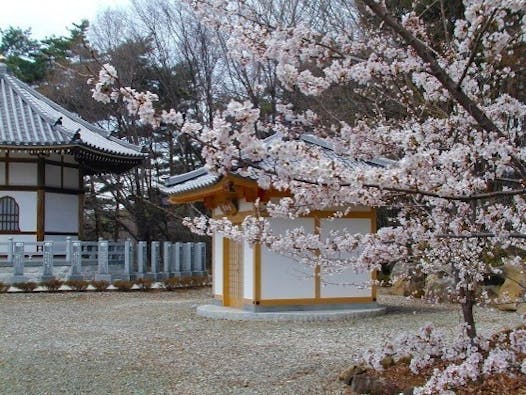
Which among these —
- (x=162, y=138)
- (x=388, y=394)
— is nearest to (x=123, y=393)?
(x=388, y=394)

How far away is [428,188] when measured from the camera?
2.79m

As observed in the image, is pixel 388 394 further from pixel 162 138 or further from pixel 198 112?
pixel 162 138

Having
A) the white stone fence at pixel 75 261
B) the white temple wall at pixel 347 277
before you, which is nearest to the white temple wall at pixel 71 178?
the white stone fence at pixel 75 261

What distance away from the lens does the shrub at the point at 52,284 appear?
1577cm

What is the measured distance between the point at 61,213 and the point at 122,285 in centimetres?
305

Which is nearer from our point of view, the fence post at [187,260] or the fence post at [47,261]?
the fence post at [47,261]

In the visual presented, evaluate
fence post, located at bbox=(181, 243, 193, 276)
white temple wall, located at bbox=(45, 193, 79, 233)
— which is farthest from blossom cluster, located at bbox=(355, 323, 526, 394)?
fence post, located at bbox=(181, 243, 193, 276)

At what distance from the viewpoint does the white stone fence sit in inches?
628

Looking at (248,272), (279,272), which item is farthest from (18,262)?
(279,272)

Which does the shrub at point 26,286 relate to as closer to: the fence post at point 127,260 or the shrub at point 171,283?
the fence post at point 127,260

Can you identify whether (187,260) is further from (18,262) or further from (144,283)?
(18,262)

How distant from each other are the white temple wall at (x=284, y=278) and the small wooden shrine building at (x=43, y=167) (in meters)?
7.74

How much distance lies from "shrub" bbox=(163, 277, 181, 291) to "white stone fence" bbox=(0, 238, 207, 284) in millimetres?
368

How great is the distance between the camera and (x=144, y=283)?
55.9ft
